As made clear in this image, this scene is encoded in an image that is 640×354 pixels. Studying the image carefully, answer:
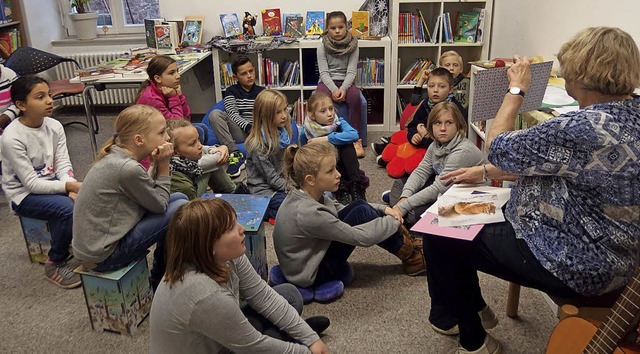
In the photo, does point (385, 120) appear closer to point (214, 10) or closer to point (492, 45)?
point (492, 45)

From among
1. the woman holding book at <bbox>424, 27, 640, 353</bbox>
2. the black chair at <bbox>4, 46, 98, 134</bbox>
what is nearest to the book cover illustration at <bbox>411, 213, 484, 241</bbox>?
the woman holding book at <bbox>424, 27, 640, 353</bbox>

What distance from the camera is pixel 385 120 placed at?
4.72 m

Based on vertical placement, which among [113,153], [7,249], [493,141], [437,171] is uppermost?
[493,141]

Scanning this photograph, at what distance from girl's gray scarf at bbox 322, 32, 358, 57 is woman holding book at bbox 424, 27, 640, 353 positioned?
116 inches

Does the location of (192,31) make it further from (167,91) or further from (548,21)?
(548,21)

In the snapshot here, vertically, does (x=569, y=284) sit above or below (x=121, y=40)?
below

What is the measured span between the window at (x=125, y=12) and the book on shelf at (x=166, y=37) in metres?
0.84

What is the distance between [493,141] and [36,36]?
483 centimetres

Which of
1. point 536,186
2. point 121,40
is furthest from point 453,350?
point 121,40

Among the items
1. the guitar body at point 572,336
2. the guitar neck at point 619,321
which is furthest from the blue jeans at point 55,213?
the guitar neck at point 619,321

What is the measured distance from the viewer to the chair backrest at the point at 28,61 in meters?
4.16

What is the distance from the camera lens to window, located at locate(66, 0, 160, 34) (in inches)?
209

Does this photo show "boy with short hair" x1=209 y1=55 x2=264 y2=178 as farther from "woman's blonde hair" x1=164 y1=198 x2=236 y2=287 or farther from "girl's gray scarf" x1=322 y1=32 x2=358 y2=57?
"woman's blonde hair" x1=164 y1=198 x2=236 y2=287

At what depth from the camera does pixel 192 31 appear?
4.85 m
